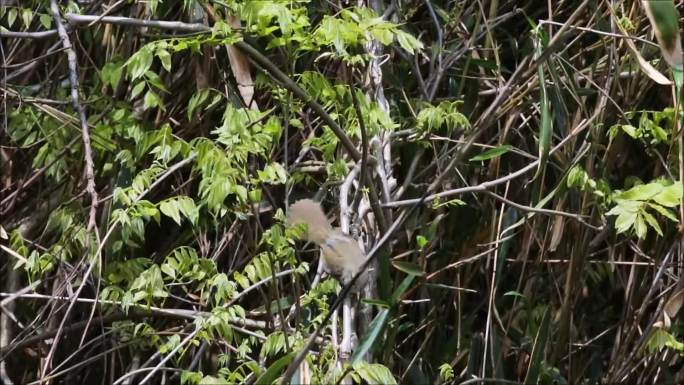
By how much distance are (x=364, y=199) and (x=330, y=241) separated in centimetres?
41

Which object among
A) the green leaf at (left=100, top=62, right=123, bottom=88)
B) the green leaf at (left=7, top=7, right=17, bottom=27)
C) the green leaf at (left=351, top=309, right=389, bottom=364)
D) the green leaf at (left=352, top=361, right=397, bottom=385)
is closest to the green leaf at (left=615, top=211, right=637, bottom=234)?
the green leaf at (left=351, top=309, right=389, bottom=364)

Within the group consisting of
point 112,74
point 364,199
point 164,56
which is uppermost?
point 164,56

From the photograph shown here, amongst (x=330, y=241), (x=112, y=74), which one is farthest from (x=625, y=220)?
(x=112, y=74)

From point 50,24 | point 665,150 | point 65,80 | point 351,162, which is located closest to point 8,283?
point 65,80

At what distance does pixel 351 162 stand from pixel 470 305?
0.61 meters

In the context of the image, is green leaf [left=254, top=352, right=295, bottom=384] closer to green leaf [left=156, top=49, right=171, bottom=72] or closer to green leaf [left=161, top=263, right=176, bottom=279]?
green leaf [left=161, top=263, right=176, bottom=279]

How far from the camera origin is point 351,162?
220 cm

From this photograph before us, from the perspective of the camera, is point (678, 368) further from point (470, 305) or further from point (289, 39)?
point (289, 39)

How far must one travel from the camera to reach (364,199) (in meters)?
2.05

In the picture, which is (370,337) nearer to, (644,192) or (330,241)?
(330,241)

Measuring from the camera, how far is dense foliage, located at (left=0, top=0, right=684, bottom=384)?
1957 millimetres

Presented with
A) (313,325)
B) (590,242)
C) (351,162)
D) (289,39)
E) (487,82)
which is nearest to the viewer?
(289,39)

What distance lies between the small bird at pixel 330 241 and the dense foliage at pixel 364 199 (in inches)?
3.1

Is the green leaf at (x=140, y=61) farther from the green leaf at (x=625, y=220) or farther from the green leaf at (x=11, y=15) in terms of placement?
the green leaf at (x=625, y=220)
